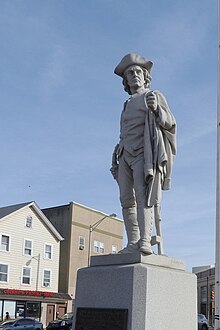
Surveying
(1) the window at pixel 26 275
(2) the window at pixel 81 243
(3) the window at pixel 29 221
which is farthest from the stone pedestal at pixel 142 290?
(2) the window at pixel 81 243

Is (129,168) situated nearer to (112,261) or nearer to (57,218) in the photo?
(112,261)

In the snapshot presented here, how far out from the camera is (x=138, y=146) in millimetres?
7023

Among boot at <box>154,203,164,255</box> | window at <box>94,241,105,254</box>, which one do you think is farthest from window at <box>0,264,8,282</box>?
boot at <box>154,203,164,255</box>

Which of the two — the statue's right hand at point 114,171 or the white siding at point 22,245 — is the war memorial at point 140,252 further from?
the white siding at point 22,245

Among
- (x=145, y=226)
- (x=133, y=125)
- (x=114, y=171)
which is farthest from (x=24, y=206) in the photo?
(x=145, y=226)

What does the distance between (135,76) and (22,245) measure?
35.5 metres

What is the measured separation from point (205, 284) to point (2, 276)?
3808 centimetres

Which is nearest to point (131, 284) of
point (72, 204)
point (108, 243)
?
point (72, 204)

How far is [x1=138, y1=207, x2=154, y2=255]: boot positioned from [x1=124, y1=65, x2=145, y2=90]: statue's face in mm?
1710

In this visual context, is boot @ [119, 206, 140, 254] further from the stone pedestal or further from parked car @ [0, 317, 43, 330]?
parked car @ [0, 317, 43, 330]

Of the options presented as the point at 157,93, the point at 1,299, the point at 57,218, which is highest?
the point at 57,218

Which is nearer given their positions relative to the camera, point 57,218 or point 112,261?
point 112,261

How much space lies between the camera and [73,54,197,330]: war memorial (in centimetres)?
618

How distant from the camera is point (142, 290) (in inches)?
242
